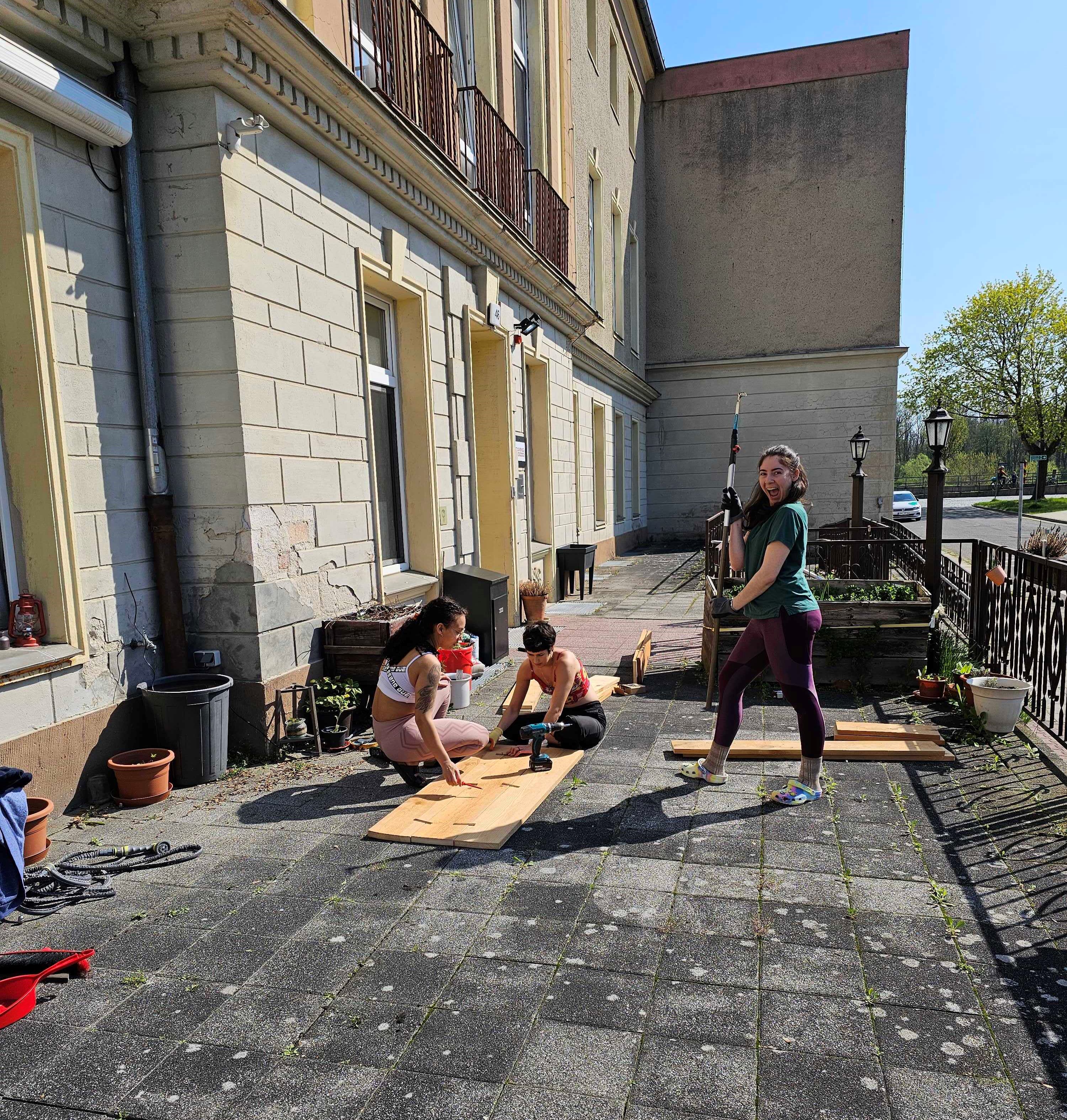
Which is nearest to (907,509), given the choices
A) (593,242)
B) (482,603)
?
(593,242)

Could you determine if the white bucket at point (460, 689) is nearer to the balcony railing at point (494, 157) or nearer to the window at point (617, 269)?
the balcony railing at point (494, 157)

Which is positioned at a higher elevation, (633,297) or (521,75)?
(521,75)

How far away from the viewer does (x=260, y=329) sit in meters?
5.12

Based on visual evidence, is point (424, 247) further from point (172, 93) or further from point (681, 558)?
point (681, 558)

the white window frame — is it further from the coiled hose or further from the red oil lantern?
the coiled hose

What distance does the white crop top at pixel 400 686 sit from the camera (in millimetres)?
4566

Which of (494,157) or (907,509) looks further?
(907,509)

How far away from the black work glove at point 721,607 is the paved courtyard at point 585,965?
128 centimetres

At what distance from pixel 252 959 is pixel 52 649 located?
2258 mm

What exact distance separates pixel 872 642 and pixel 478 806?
4098 mm

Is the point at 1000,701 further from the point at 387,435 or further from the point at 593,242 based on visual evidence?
the point at 593,242

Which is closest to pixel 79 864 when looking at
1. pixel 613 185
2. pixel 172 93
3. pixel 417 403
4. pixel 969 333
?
pixel 172 93

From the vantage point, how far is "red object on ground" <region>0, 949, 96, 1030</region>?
2609 mm

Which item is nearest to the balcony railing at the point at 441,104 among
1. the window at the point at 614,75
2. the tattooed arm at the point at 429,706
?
the tattooed arm at the point at 429,706
